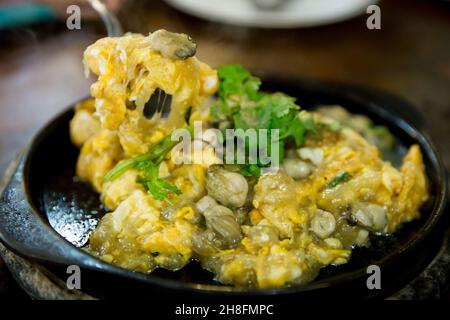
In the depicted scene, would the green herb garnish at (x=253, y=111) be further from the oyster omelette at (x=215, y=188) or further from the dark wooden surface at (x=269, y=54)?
the dark wooden surface at (x=269, y=54)

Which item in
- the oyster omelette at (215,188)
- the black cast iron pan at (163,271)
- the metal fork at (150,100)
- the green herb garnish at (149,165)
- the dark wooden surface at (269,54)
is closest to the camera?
the black cast iron pan at (163,271)

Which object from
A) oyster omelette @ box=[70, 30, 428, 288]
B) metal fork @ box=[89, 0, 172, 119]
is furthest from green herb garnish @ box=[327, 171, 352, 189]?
metal fork @ box=[89, 0, 172, 119]

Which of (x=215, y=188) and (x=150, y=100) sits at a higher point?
(x=150, y=100)

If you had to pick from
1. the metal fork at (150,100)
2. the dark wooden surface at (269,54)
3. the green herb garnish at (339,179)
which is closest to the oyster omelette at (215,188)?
the green herb garnish at (339,179)

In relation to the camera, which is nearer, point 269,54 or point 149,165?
point 149,165

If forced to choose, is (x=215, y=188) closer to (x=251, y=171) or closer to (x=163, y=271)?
(x=251, y=171)

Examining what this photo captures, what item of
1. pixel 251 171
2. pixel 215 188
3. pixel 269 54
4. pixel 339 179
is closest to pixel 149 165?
pixel 215 188
